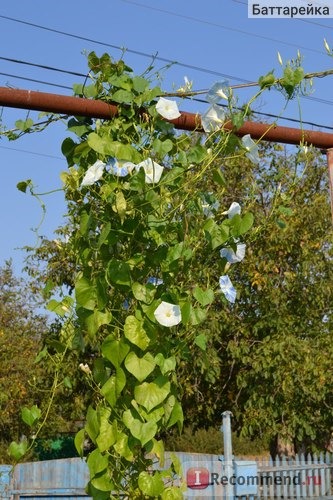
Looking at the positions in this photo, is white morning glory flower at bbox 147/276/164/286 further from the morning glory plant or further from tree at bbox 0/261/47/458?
tree at bbox 0/261/47/458

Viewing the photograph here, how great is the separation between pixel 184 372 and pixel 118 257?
10028 mm

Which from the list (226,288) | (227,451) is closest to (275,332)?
(227,451)

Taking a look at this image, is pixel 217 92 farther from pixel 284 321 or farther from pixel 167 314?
pixel 284 321

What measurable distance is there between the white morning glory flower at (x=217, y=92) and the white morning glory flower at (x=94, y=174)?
49cm

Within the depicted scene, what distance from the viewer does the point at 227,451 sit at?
363 inches

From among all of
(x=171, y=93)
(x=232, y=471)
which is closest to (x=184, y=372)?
(x=232, y=471)

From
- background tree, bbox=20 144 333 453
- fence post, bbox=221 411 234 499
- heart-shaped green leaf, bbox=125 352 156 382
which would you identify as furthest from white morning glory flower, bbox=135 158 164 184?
background tree, bbox=20 144 333 453

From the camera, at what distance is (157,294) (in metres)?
3.05

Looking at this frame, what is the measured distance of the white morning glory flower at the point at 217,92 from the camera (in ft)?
10.2

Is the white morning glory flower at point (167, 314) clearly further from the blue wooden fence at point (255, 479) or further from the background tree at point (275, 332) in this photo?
the background tree at point (275, 332)

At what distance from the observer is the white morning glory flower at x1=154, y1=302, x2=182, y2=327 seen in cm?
293

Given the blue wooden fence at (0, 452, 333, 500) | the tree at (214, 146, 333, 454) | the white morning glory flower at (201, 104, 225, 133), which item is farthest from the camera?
the tree at (214, 146, 333, 454)

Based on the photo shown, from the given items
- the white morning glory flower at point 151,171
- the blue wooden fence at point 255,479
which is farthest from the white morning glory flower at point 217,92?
the blue wooden fence at point 255,479

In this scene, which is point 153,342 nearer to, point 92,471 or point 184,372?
point 92,471
